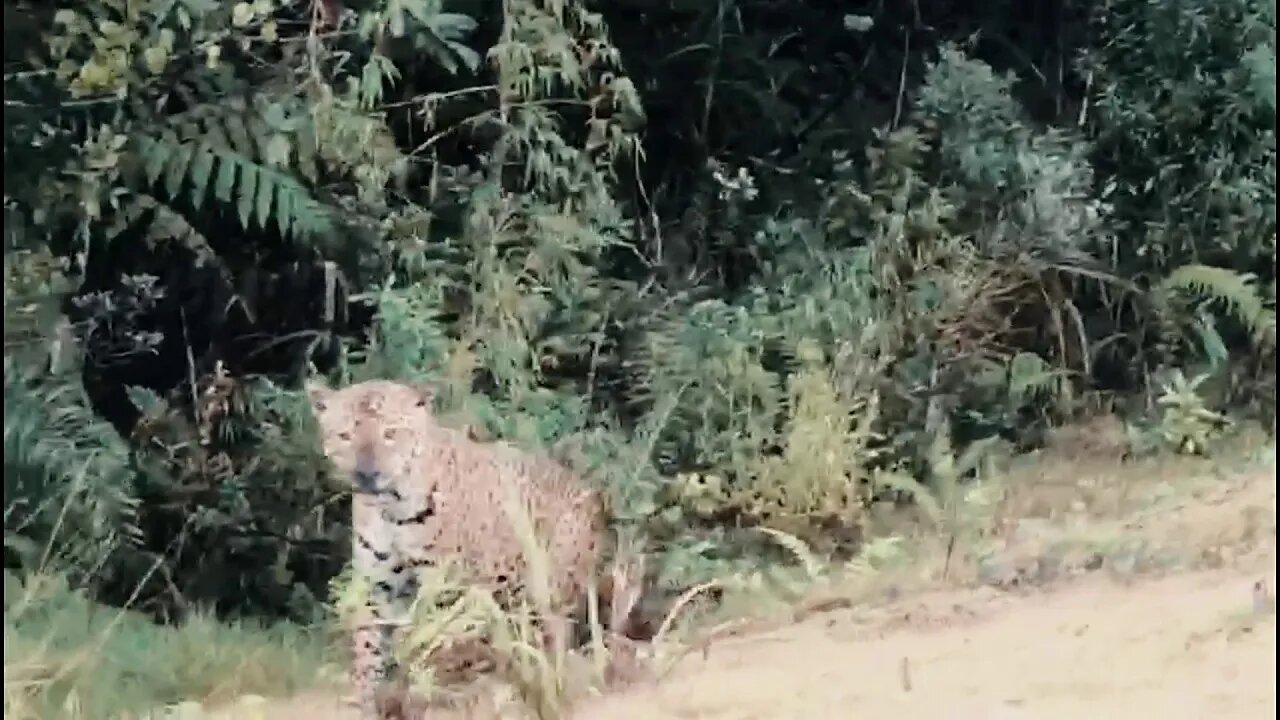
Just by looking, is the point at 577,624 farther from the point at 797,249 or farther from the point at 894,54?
the point at 894,54

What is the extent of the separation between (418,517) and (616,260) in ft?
2.21

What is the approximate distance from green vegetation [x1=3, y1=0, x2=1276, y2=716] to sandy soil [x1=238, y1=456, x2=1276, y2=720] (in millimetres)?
226

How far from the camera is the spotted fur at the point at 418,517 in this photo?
1.49 meters

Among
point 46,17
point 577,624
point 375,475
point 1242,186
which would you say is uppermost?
point 46,17

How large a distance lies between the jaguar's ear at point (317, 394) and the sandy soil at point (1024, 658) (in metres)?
0.37

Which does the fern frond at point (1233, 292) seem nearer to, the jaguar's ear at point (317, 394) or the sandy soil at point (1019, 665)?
the sandy soil at point (1019, 665)

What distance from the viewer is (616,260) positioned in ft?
→ 6.84

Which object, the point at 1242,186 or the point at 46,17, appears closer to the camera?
the point at 46,17

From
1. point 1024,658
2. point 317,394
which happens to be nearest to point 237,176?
point 317,394

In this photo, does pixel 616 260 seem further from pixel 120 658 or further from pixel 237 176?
pixel 120 658

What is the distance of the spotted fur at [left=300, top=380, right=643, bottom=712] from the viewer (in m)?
1.49

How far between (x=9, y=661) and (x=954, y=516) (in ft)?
3.32

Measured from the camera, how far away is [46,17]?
1.49m

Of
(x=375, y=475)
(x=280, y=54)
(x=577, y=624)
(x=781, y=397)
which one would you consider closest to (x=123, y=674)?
(x=375, y=475)
